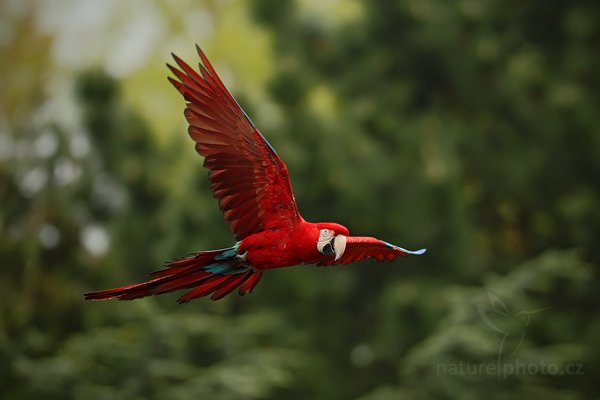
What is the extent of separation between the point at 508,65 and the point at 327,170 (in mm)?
1704

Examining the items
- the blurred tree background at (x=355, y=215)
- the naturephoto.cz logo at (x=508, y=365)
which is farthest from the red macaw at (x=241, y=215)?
the naturephoto.cz logo at (x=508, y=365)

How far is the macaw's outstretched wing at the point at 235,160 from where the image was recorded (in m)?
1.24

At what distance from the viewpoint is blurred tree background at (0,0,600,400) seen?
468 centimetres

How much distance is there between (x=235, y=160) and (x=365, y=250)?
26cm

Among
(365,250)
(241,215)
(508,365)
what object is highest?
(241,215)

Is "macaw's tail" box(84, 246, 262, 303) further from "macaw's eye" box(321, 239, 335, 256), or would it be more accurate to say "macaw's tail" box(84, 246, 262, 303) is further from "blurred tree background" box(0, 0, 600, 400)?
"blurred tree background" box(0, 0, 600, 400)

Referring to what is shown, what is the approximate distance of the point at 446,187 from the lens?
5.66 metres

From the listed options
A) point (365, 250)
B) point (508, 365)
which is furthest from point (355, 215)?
point (365, 250)

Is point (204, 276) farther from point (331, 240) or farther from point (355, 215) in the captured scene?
point (355, 215)

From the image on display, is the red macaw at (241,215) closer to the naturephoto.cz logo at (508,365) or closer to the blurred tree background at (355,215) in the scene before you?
the blurred tree background at (355,215)

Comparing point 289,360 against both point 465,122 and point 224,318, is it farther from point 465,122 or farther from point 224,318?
point 465,122

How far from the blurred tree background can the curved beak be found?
309 centimetres

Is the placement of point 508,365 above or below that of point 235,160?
below

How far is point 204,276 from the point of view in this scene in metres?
1.26
